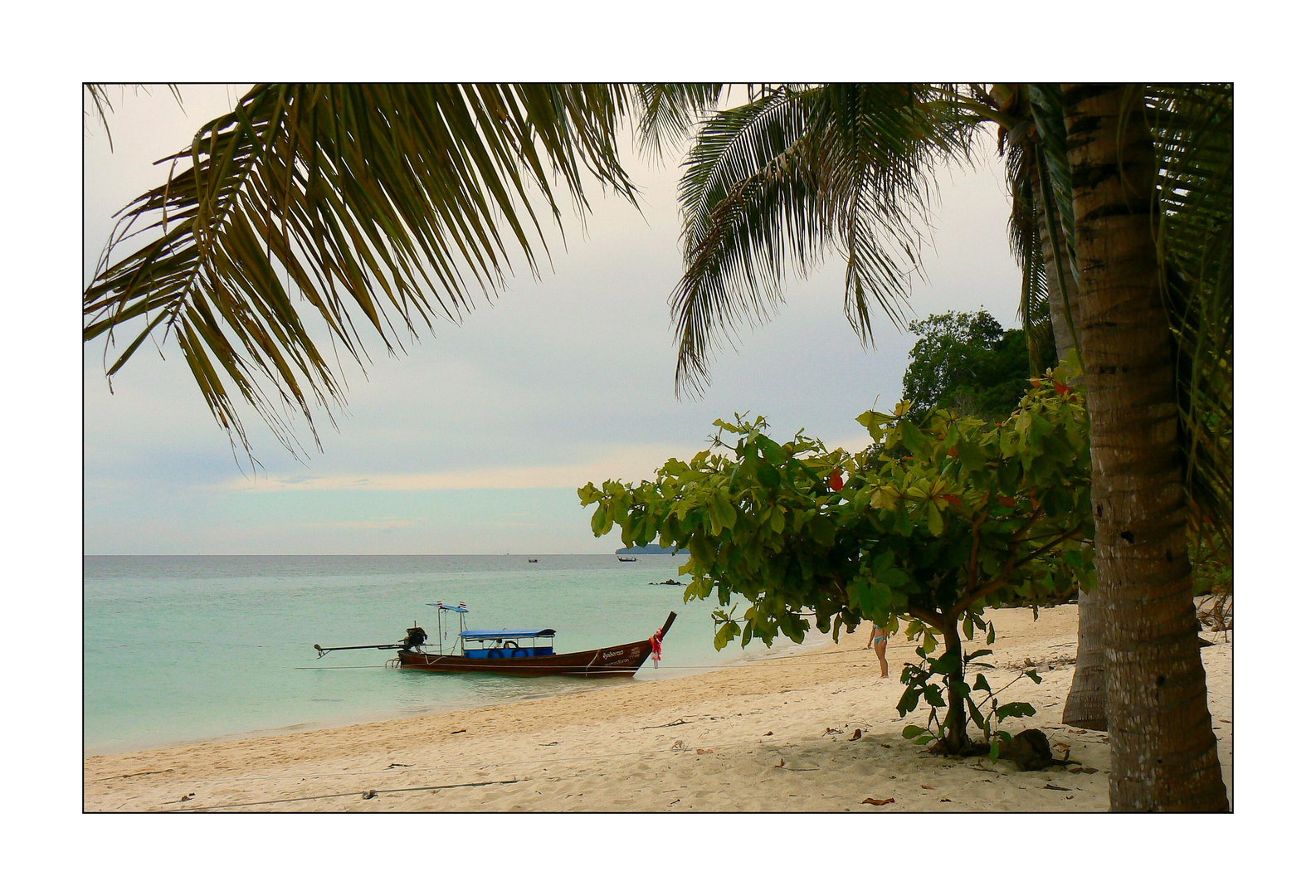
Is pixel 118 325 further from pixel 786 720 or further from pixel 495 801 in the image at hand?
pixel 786 720

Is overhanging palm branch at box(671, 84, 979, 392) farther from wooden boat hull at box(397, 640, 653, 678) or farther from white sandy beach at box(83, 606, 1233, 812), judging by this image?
wooden boat hull at box(397, 640, 653, 678)

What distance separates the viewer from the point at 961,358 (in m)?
13.7

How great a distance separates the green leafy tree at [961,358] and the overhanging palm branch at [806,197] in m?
9.37

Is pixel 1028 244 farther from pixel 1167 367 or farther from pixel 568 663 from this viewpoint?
pixel 568 663

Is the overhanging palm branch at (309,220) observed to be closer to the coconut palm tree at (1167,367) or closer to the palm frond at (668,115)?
the coconut palm tree at (1167,367)

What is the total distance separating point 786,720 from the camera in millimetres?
4340

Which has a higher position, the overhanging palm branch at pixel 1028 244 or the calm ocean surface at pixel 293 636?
the overhanging palm branch at pixel 1028 244

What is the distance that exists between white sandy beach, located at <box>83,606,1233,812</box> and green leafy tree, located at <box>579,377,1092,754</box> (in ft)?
0.95

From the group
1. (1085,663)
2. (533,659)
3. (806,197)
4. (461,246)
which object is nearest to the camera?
(461,246)

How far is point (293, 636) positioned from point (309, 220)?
67.2 ft

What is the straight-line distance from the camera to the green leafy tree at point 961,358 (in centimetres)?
1361

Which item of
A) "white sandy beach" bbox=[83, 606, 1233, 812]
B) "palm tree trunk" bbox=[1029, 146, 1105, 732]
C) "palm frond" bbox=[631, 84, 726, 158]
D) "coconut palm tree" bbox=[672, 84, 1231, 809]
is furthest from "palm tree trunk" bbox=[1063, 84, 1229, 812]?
"palm frond" bbox=[631, 84, 726, 158]

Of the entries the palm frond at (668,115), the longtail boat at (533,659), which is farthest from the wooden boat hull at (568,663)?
the palm frond at (668,115)

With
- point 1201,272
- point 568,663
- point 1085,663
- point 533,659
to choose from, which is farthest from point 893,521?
point 533,659
